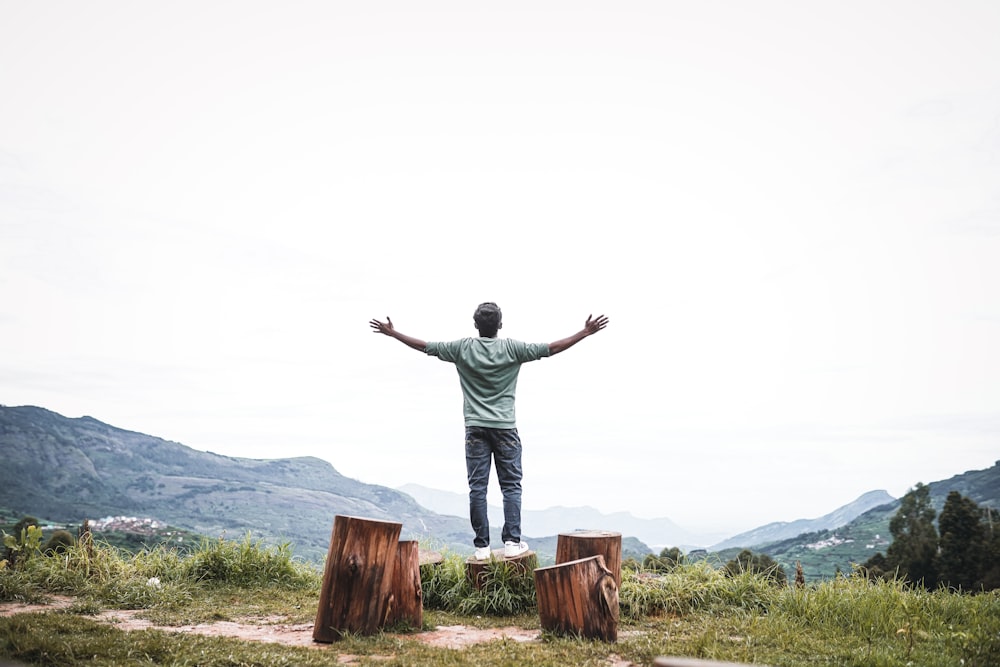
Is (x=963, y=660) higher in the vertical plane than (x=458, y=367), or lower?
lower

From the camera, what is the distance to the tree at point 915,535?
31.4m

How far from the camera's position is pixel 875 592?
7109 millimetres

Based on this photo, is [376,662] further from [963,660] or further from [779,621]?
[963,660]

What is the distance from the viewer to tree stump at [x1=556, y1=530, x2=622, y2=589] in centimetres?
692

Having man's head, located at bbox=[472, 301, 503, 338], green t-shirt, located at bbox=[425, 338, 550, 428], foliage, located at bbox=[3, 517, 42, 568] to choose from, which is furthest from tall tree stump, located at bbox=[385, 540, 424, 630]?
foliage, located at bbox=[3, 517, 42, 568]

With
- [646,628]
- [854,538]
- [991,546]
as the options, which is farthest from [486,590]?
[854,538]

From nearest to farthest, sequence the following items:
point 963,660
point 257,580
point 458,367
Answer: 1. point 963,660
2. point 458,367
3. point 257,580

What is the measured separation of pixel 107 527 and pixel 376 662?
6381 millimetres

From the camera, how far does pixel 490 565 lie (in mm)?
7531

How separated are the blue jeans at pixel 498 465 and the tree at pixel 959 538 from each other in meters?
29.3

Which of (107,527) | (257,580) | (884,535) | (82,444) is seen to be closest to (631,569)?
(257,580)

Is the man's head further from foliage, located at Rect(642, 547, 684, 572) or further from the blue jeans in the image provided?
foliage, located at Rect(642, 547, 684, 572)

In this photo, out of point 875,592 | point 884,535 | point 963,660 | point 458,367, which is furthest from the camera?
point 884,535

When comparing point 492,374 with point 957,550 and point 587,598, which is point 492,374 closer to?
point 587,598
